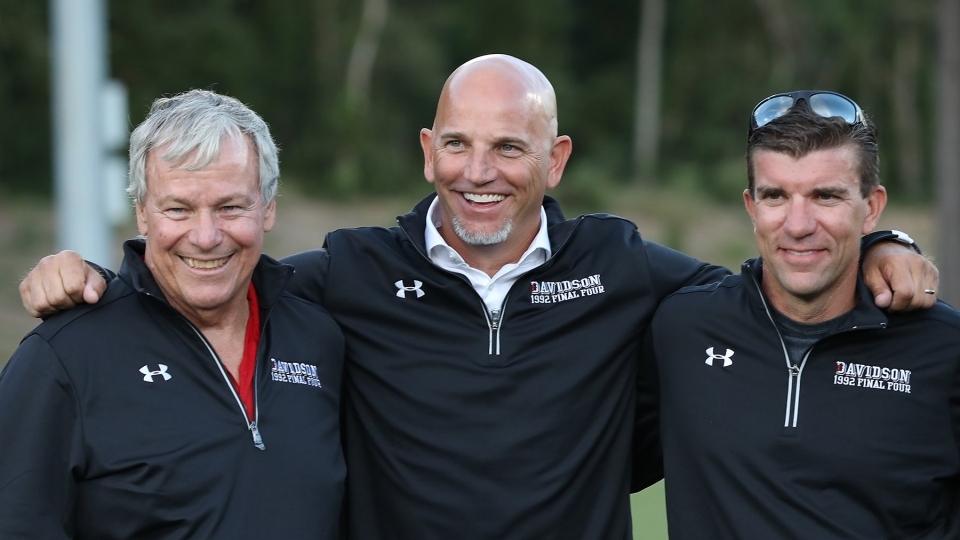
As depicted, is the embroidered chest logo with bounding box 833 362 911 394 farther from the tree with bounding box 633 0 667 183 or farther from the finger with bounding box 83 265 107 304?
the tree with bounding box 633 0 667 183

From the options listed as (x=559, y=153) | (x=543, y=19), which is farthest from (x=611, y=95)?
(x=559, y=153)

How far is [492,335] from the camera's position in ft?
12.7

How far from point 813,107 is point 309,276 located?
1623 millimetres

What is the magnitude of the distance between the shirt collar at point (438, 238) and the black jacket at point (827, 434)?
28.1 inches

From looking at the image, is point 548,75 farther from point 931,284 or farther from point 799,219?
point 799,219

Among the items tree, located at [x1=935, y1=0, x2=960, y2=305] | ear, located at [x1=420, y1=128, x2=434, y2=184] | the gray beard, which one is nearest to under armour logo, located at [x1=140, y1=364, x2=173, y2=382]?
the gray beard

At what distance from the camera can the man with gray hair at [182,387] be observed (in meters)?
3.12

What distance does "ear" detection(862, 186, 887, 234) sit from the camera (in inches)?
140

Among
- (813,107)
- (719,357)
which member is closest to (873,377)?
(719,357)

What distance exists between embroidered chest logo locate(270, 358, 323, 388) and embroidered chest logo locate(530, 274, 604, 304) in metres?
0.74

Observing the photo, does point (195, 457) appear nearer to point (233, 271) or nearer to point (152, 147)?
point (233, 271)

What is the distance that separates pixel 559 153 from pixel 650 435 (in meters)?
1.00

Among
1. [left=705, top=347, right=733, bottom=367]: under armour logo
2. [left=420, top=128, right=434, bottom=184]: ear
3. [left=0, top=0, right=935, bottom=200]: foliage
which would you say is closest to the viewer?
[left=705, top=347, right=733, bottom=367]: under armour logo

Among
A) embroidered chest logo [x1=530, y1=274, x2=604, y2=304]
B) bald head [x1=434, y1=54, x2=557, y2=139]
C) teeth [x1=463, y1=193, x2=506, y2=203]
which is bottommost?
embroidered chest logo [x1=530, y1=274, x2=604, y2=304]
